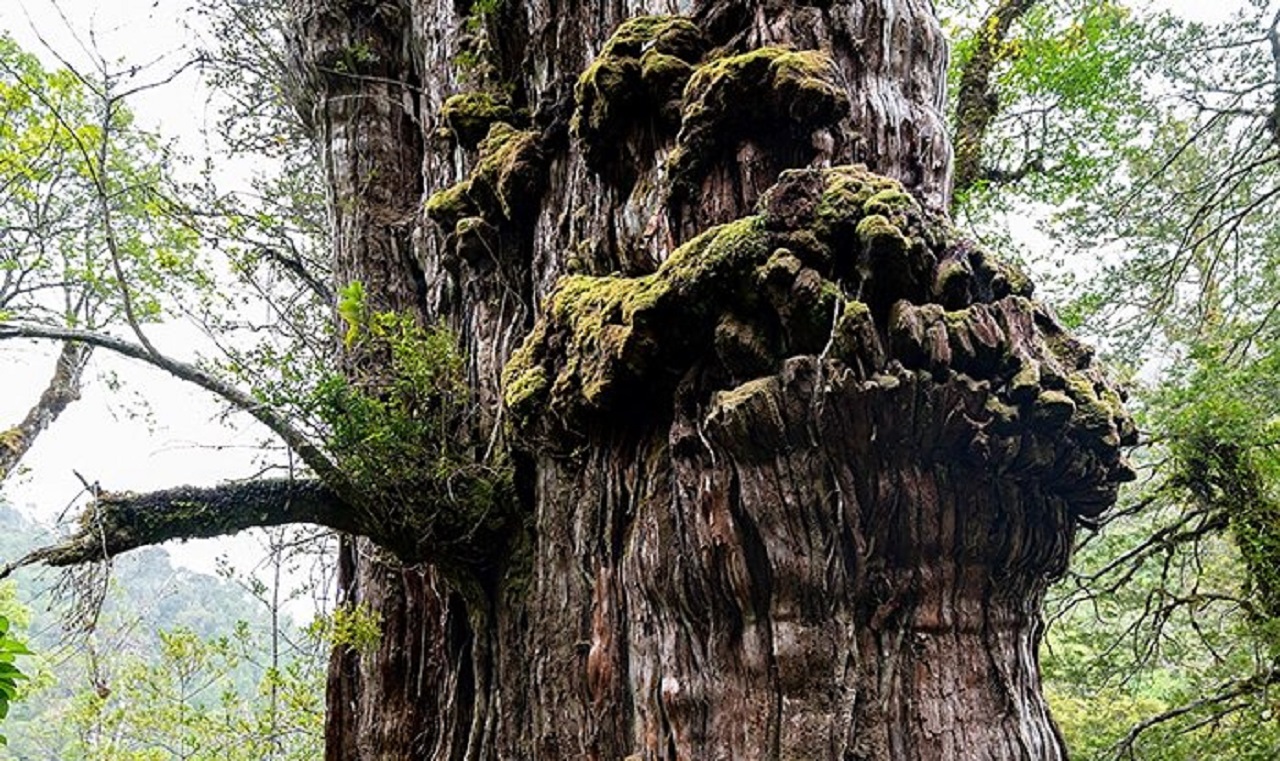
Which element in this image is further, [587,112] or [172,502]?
[172,502]

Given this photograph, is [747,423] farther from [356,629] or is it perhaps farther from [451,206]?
[356,629]

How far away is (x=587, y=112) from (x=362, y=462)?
1381 millimetres

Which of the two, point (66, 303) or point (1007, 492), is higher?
point (66, 303)

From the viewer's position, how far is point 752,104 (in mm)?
2170

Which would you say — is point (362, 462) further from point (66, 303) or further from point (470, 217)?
point (66, 303)

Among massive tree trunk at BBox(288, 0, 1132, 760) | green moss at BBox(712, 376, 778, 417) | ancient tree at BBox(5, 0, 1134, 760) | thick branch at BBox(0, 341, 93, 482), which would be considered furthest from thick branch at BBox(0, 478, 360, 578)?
thick branch at BBox(0, 341, 93, 482)

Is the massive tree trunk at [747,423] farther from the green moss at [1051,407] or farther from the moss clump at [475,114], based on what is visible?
the moss clump at [475,114]

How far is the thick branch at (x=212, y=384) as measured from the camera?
2.68m

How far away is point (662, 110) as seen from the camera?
7.91 ft

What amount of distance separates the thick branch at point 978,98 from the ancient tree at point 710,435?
3.79m

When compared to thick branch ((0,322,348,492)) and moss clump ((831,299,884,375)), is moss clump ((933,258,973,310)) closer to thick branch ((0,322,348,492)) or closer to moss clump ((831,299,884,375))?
moss clump ((831,299,884,375))

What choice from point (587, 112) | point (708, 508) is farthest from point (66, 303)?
point (708, 508)

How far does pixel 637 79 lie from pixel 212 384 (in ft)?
5.75

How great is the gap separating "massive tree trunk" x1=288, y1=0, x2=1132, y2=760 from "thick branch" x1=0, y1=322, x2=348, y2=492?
417 mm
